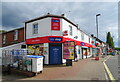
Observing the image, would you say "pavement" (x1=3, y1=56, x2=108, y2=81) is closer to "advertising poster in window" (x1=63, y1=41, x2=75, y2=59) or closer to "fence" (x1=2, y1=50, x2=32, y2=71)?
"fence" (x1=2, y1=50, x2=32, y2=71)

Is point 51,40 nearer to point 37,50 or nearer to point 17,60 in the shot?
point 37,50

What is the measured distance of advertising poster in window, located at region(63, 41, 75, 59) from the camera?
10.9 m

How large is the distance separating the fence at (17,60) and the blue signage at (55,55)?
4308mm

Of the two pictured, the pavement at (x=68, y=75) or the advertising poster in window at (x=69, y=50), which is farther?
the advertising poster in window at (x=69, y=50)

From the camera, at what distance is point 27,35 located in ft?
46.8

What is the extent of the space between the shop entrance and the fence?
14.0 ft

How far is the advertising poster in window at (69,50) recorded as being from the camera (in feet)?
35.6

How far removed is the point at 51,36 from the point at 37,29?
114 inches

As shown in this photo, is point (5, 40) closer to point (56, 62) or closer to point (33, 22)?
point (33, 22)

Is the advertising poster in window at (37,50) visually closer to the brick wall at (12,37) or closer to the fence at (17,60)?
the brick wall at (12,37)

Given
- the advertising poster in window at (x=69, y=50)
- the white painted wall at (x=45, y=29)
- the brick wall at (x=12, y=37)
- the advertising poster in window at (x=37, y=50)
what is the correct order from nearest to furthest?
the advertising poster in window at (x=69, y=50) < the white painted wall at (x=45, y=29) < the advertising poster in window at (x=37, y=50) < the brick wall at (x=12, y=37)

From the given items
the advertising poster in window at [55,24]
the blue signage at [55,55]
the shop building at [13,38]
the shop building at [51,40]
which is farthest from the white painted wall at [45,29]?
the shop building at [13,38]

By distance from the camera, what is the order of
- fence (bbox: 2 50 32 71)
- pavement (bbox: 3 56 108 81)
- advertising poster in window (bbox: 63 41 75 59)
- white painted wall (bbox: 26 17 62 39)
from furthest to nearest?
white painted wall (bbox: 26 17 62 39)
advertising poster in window (bbox: 63 41 75 59)
fence (bbox: 2 50 32 71)
pavement (bbox: 3 56 108 81)

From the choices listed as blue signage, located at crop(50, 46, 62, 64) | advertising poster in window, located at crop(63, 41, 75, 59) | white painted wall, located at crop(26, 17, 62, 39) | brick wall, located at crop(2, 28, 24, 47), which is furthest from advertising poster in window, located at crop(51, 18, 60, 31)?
brick wall, located at crop(2, 28, 24, 47)
